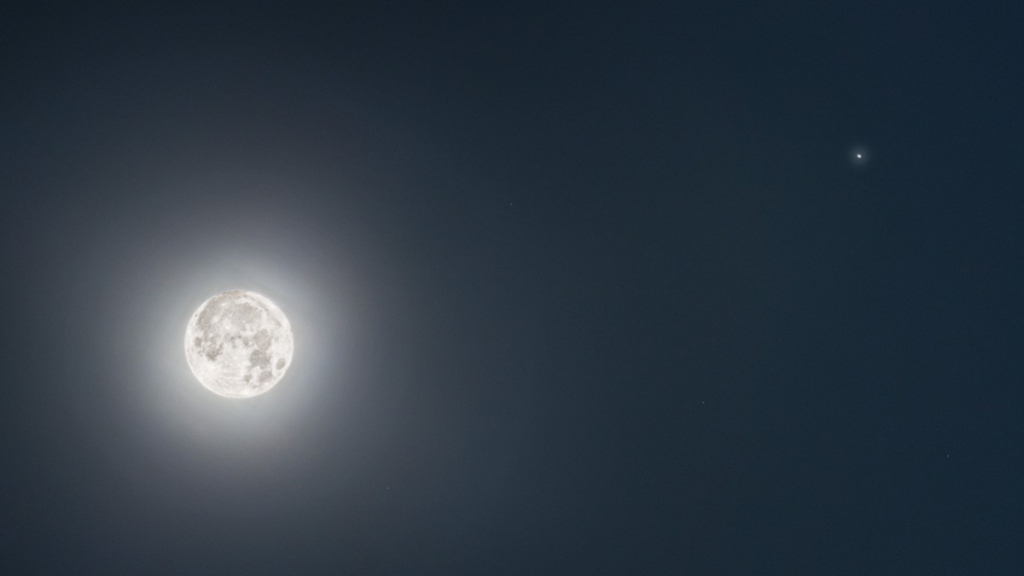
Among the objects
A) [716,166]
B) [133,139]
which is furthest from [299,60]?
[716,166]

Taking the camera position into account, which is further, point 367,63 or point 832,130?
point 832,130

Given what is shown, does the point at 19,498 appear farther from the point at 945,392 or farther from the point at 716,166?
the point at 945,392

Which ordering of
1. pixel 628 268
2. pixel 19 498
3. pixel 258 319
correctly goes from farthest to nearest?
pixel 628 268
pixel 19 498
pixel 258 319

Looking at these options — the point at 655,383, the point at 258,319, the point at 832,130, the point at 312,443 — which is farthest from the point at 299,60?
the point at 832,130

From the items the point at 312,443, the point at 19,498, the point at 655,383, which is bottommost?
the point at 19,498

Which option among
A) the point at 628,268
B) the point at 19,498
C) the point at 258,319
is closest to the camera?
the point at 258,319

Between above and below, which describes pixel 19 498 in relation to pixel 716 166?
below

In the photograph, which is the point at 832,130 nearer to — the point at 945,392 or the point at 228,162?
the point at 945,392
